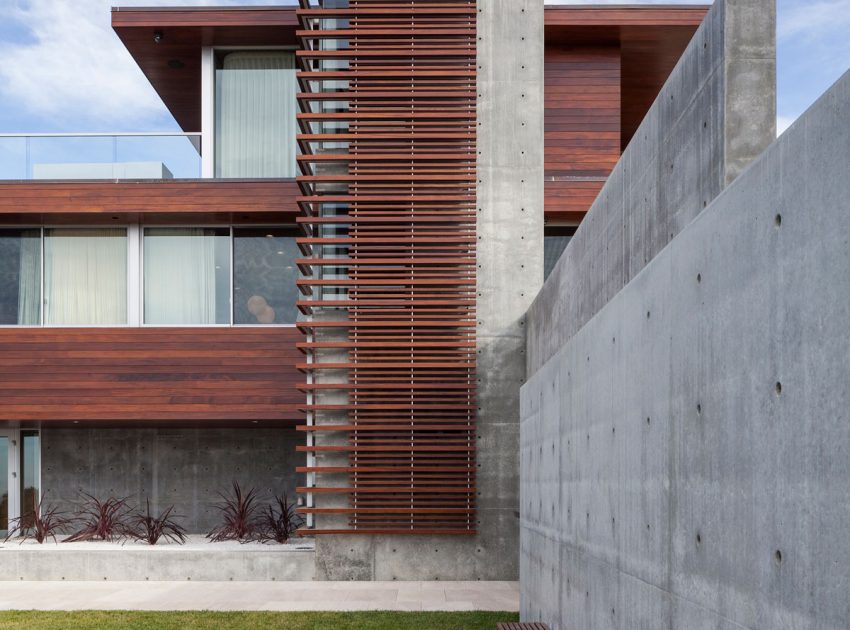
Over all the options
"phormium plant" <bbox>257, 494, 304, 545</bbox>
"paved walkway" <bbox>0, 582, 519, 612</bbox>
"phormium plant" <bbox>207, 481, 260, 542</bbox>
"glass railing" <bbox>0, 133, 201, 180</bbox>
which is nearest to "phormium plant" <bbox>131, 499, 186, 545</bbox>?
"phormium plant" <bbox>207, 481, 260, 542</bbox>

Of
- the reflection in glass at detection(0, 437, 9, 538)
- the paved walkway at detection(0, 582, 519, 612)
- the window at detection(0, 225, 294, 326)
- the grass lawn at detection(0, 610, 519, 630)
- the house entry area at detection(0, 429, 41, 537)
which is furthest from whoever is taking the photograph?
the house entry area at detection(0, 429, 41, 537)

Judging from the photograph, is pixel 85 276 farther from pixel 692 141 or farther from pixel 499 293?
pixel 692 141

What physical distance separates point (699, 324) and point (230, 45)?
14046 mm

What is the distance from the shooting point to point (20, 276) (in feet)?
52.1

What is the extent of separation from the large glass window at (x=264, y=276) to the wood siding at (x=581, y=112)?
4285 millimetres

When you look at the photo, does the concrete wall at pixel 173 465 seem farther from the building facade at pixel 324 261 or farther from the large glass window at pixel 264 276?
the large glass window at pixel 264 276

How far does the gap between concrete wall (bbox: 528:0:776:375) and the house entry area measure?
12084mm

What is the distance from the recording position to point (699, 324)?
11.0 feet

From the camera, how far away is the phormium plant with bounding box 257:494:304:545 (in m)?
14.3

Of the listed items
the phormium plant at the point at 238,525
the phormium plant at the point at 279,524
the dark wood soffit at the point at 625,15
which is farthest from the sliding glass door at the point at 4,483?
the dark wood soffit at the point at 625,15

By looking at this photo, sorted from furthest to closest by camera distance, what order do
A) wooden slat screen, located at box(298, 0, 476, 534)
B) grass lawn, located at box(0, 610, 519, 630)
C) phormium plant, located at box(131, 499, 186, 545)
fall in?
phormium plant, located at box(131, 499, 186, 545) < wooden slat screen, located at box(298, 0, 476, 534) < grass lawn, located at box(0, 610, 519, 630)

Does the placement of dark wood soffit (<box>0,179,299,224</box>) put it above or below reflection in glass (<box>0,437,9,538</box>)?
above

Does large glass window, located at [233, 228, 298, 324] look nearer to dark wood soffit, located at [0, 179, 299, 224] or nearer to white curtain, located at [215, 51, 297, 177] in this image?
dark wood soffit, located at [0, 179, 299, 224]

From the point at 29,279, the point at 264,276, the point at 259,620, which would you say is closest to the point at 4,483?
the point at 29,279
